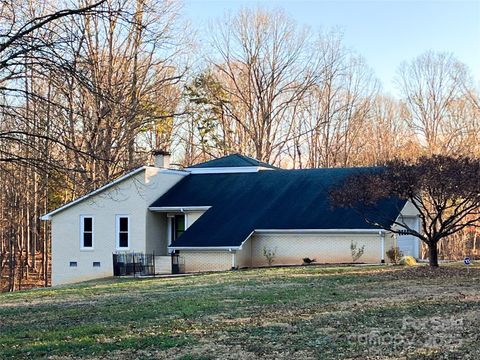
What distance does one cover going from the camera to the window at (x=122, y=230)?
104 ft

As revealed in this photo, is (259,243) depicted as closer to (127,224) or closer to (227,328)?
(127,224)

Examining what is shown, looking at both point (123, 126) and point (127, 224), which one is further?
point (123, 126)

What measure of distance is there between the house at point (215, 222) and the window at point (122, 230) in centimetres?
5

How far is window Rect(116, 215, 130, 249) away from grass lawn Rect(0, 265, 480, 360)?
12.6 meters

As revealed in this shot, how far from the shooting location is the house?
27641 millimetres

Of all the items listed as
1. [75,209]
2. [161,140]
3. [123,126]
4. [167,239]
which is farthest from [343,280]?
[161,140]

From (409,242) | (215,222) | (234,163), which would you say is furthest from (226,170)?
(409,242)

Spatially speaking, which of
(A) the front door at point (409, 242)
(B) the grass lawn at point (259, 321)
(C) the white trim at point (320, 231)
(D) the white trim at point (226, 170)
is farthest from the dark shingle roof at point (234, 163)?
(B) the grass lawn at point (259, 321)

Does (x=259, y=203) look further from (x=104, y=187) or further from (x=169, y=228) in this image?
(x=104, y=187)

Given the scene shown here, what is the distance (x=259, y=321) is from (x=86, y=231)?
2239cm

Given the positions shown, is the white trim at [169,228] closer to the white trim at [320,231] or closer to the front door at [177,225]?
the front door at [177,225]

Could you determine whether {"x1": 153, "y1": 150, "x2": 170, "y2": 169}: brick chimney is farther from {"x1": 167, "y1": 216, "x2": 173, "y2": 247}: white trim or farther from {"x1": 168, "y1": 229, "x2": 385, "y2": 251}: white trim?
{"x1": 168, "y1": 229, "x2": 385, "y2": 251}: white trim

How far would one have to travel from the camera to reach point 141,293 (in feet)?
58.9

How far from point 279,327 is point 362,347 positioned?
208 centimetres
